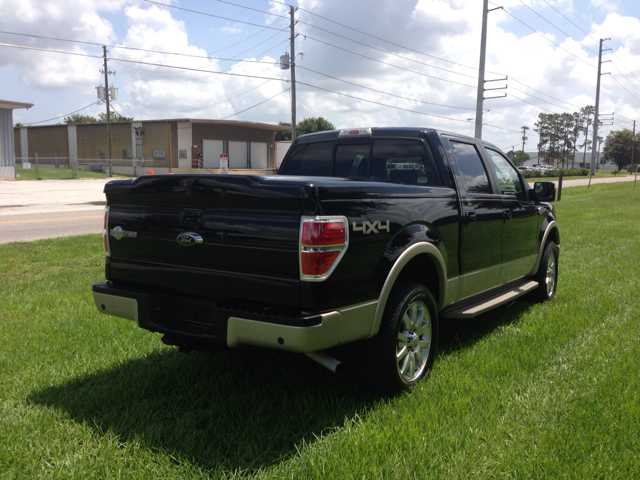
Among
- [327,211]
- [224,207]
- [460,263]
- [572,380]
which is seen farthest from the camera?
[460,263]

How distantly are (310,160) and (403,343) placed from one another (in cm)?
240

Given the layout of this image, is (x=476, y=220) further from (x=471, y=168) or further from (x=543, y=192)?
(x=543, y=192)

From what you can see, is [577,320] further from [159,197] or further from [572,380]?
[159,197]

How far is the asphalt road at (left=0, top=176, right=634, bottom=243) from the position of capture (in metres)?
12.9

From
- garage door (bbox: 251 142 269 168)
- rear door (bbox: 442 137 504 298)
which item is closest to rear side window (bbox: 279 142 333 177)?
rear door (bbox: 442 137 504 298)

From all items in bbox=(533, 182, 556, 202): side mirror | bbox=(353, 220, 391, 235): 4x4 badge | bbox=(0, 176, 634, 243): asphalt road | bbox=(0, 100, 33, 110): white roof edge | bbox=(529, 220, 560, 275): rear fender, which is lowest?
bbox=(0, 176, 634, 243): asphalt road

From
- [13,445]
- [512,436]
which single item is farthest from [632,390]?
[13,445]

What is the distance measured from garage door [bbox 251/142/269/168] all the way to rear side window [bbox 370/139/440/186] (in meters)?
54.8

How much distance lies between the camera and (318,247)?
3143mm

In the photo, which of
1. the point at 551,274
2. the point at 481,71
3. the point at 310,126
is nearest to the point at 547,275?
the point at 551,274

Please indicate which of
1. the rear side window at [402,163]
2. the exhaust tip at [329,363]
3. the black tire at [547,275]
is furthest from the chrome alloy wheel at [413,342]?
the black tire at [547,275]

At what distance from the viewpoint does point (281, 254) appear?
10.6 feet

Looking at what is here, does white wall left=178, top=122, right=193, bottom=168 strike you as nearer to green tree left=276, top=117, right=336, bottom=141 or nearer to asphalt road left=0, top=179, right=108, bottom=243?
asphalt road left=0, top=179, right=108, bottom=243

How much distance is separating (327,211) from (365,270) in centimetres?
51
